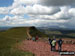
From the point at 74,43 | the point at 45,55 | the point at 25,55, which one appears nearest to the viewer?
the point at 45,55

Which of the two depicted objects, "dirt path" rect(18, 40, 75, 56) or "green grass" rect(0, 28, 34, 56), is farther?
"green grass" rect(0, 28, 34, 56)

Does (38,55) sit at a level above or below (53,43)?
below

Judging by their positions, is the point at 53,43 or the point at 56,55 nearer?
the point at 56,55

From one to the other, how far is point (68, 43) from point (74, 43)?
1.06 meters

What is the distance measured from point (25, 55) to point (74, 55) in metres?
5.94

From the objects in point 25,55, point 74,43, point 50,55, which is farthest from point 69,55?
point 74,43

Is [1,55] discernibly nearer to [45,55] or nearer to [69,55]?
[45,55]

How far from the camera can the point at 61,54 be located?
1711 cm

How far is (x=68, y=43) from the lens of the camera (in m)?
29.2

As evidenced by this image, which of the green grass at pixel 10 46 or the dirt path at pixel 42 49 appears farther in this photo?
the green grass at pixel 10 46

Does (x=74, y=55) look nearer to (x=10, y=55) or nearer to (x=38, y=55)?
(x=38, y=55)

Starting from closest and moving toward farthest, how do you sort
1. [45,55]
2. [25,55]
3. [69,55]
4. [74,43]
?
[69,55]
[45,55]
[25,55]
[74,43]

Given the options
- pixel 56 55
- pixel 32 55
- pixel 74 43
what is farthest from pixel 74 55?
pixel 74 43

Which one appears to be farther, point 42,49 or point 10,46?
point 10,46
